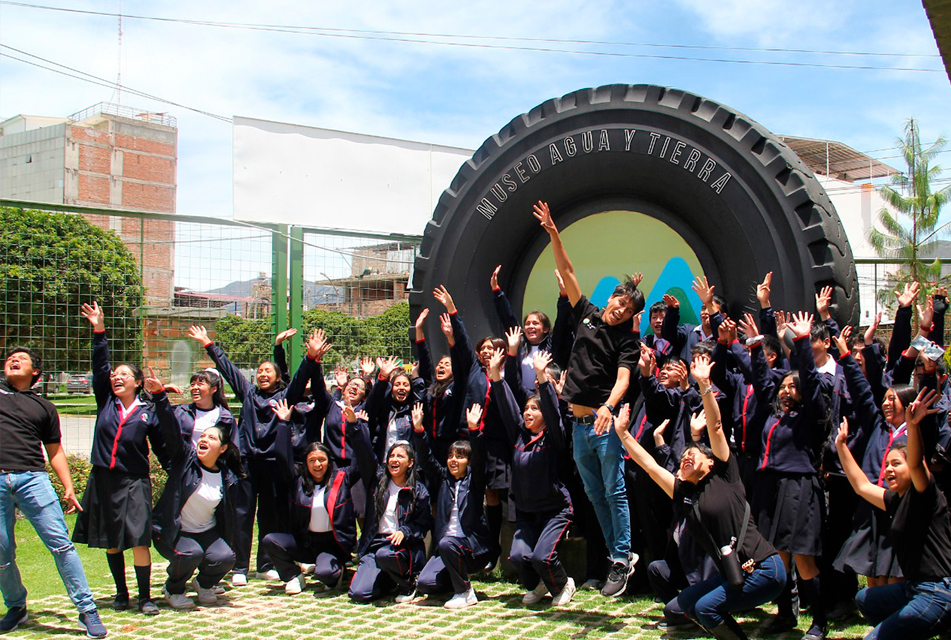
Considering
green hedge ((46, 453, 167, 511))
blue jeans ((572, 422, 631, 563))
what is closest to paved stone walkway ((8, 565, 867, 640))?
blue jeans ((572, 422, 631, 563))

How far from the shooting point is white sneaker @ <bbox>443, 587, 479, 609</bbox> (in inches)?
211

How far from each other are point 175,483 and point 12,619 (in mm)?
1153

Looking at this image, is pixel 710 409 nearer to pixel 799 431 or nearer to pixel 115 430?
pixel 799 431

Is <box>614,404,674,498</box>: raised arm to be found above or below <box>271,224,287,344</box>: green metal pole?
below

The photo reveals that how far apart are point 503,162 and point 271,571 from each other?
3.25 m

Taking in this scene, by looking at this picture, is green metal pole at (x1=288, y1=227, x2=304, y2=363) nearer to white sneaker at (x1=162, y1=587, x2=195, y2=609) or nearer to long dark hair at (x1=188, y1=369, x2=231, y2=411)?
long dark hair at (x1=188, y1=369, x2=231, y2=411)

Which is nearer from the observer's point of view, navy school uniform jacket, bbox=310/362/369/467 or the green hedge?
navy school uniform jacket, bbox=310/362/369/467

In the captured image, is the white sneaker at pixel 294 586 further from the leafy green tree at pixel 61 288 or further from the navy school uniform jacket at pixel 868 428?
the navy school uniform jacket at pixel 868 428

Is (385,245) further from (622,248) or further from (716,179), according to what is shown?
(716,179)

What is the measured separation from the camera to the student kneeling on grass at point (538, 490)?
5.26m

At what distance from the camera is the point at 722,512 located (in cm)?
438

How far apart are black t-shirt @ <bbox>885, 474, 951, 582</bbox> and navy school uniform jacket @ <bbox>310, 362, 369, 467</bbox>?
11.9ft

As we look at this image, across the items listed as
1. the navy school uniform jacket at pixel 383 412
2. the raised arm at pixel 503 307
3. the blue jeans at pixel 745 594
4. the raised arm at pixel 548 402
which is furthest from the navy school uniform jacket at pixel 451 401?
the blue jeans at pixel 745 594

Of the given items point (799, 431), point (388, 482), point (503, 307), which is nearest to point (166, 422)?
point (388, 482)
